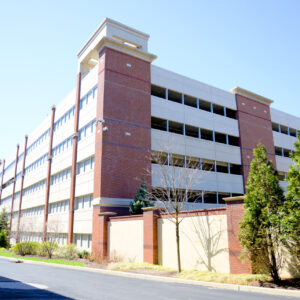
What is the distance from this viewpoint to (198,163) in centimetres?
3186

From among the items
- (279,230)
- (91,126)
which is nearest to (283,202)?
(279,230)

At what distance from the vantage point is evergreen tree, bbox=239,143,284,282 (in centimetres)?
1279

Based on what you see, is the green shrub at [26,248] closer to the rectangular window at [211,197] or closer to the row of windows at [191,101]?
the rectangular window at [211,197]

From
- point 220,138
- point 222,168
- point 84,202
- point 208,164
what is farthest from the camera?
point 220,138

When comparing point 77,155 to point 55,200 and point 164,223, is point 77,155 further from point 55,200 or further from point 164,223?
point 164,223

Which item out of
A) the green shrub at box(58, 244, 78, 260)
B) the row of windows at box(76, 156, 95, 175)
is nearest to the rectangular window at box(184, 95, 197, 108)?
the row of windows at box(76, 156, 95, 175)

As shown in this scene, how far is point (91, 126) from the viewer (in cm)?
2931

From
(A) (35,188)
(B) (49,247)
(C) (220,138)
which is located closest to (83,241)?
(B) (49,247)

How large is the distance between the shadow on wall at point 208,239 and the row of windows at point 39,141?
1210 inches

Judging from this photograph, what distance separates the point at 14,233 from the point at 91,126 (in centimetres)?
2287

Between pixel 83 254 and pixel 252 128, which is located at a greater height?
pixel 252 128

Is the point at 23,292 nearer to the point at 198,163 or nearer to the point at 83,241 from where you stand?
the point at 83,241

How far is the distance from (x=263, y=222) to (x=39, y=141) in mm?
39569

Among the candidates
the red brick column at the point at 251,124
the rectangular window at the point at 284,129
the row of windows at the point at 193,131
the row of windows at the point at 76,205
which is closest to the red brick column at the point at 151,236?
the row of windows at the point at 76,205
